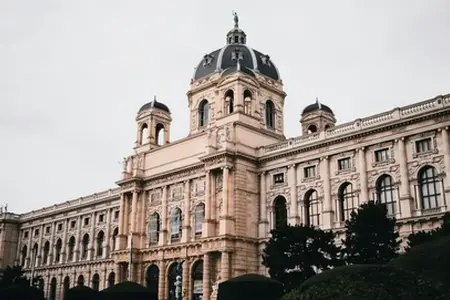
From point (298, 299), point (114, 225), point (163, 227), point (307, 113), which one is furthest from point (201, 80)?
point (298, 299)

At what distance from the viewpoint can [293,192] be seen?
4494cm

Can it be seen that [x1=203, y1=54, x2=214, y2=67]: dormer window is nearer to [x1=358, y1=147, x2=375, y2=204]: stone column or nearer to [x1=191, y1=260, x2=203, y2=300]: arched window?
[x1=191, y1=260, x2=203, y2=300]: arched window

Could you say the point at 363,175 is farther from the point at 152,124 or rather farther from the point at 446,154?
the point at 152,124

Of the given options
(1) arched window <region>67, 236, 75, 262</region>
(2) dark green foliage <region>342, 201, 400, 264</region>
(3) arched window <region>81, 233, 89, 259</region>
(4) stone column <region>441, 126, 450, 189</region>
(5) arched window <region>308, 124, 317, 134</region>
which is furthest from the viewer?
(1) arched window <region>67, 236, 75, 262</region>

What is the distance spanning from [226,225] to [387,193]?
44.0ft

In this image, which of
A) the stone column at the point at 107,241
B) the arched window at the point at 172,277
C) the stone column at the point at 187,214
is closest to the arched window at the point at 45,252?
the stone column at the point at 107,241

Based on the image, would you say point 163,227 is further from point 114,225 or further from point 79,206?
point 79,206

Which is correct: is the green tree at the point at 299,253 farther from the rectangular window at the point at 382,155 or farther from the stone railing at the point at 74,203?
the stone railing at the point at 74,203

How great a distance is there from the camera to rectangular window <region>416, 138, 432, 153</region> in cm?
3772

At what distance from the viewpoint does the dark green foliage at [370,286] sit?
1166 centimetres

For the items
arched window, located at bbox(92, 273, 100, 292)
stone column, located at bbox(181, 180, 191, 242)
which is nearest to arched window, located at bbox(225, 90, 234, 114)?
stone column, located at bbox(181, 180, 191, 242)

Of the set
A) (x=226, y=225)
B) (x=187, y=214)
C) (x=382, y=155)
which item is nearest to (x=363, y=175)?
(x=382, y=155)

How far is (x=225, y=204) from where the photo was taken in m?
45.7

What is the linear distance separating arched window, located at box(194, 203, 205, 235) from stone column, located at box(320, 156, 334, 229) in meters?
12.0
